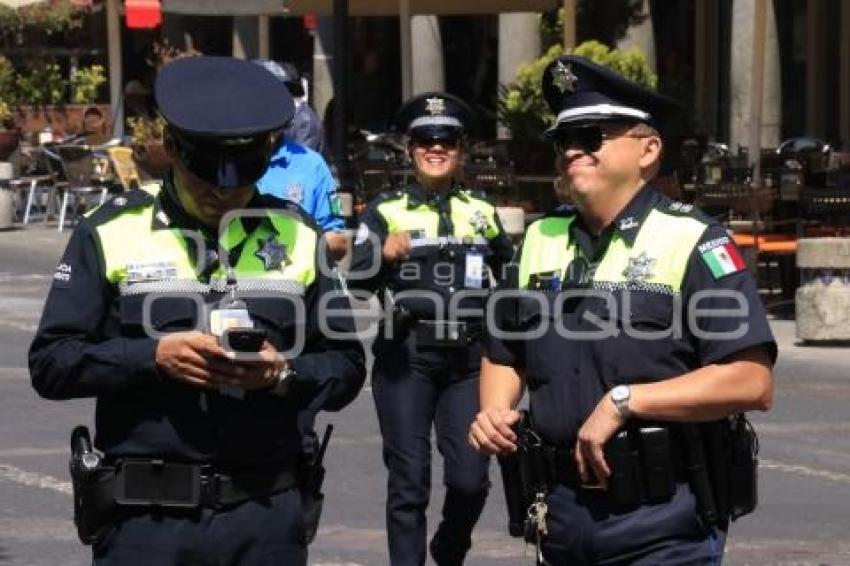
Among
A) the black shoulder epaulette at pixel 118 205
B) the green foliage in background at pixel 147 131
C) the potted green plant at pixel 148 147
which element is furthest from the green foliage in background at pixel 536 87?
the black shoulder epaulette at pixel 118 205

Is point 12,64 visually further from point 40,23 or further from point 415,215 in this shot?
point 415,215

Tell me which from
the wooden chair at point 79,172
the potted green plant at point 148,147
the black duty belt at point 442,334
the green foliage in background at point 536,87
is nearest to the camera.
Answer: the black duty belt at point 442,334

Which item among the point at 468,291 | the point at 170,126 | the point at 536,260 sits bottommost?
the point at 468,291

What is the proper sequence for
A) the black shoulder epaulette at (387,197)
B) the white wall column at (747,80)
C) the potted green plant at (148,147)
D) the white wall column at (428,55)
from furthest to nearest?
the white wall column at (428,55) < the white wall column at (747,80) < the potted green plant at (148,147) < the black shoulder epaulette at (387,197)

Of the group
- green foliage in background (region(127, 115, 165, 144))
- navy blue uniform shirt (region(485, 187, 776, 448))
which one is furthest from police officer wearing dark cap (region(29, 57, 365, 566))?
green foliage in background (region(127, 115, 165, 144))

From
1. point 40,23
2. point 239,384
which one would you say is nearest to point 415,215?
point 239,384

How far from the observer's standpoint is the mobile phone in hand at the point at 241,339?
184 inches

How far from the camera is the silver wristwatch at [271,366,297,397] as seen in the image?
4801mm

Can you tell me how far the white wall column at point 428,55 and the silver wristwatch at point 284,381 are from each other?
2395 cm

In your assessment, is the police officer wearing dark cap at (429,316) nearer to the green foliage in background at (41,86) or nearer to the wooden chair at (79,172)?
the wooden chair at (79,172)

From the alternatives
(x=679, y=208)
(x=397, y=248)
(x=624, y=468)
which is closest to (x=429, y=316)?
(x=397, y=248)

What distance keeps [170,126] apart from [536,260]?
955mm

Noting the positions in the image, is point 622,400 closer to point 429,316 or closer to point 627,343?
point 627,343

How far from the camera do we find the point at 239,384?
4762mm
